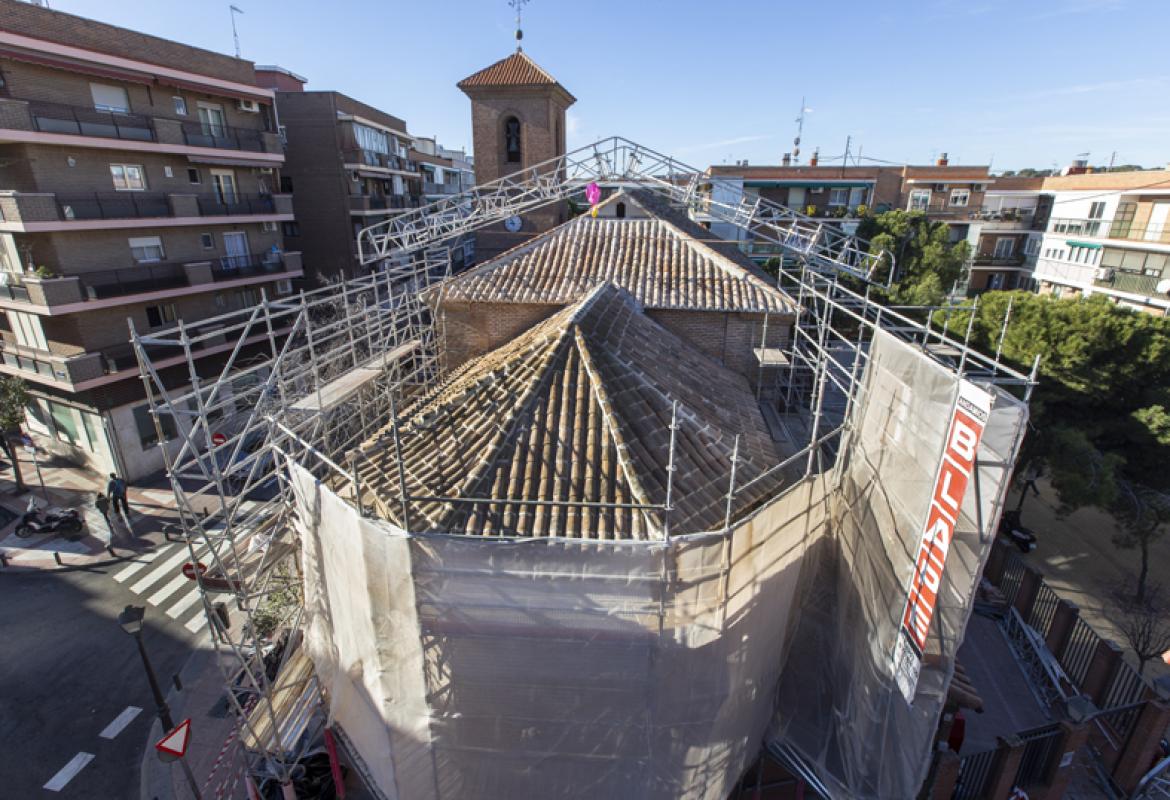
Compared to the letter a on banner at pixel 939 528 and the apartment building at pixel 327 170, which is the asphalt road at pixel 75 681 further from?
the apartment building at pixel 327 170

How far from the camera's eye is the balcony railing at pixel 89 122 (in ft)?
54.6

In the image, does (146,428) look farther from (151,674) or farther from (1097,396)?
(1097,396)

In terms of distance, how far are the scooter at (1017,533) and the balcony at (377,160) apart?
31.5m

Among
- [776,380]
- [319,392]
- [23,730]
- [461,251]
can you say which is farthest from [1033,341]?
[461,251]

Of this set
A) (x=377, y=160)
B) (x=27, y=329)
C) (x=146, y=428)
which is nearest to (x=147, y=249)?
(x=27, y=329)

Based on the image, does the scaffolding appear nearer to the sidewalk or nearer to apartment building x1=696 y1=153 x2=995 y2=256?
the sidewalk

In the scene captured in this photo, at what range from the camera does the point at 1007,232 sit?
3916 centimetres

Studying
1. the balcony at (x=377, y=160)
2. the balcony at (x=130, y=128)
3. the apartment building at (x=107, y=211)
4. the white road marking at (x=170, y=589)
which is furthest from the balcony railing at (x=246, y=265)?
the white road marking at (x=170, y=589)

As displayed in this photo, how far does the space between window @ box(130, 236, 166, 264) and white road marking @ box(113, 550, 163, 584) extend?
1039 cm

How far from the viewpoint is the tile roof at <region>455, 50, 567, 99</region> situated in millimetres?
23812

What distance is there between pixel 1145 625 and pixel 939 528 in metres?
11.1

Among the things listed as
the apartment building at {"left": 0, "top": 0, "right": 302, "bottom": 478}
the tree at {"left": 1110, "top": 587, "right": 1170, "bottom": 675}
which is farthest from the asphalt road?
the tree at {"left": 1110, "top": 587, "right": 1170, "bottom": 675}

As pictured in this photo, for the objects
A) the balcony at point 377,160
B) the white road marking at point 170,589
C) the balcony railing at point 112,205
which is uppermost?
the balcony at point 377,160

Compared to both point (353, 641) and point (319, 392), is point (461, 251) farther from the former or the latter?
point (353, 641)
